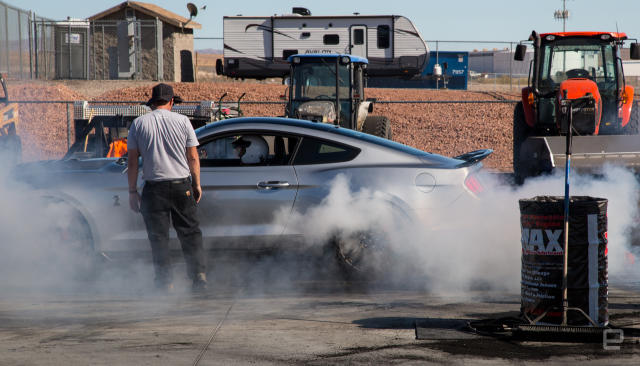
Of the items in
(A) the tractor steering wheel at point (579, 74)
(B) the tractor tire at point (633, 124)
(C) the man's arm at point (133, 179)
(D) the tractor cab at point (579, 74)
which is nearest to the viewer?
(C) the man's arm at point (133, 179)

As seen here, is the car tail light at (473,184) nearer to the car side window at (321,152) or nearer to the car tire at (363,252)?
the car tire at (363,252)

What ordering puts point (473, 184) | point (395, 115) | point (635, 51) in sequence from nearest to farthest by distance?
point (473, 184) < point (635, 51) < point (395, 115)

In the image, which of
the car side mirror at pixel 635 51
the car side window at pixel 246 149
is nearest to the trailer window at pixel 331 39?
the car side mirror at pixel 635 51

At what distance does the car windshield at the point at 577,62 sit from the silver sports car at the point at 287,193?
6.71 meters

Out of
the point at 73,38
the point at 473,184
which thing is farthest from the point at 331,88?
the point at 73,38

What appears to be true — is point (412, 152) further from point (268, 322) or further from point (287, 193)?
point (268, 322)

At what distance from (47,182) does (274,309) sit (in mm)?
2682

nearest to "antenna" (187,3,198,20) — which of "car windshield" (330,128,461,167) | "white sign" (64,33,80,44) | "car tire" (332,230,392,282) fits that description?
"white sign" (64,33,80,44)

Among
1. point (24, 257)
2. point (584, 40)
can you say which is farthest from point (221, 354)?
point (584, 40)

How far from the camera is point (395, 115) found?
80.6 feet

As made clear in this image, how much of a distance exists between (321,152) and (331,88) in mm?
8812

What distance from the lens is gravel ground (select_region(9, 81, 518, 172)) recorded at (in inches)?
868

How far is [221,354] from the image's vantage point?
462cm

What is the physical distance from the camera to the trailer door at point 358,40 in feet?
87.2
